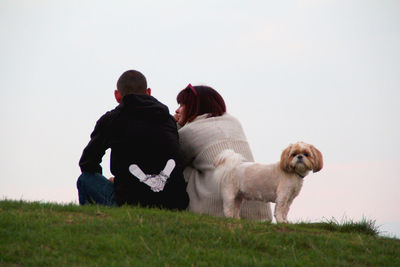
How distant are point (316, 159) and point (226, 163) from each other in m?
1.34

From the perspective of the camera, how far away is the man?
812 centimetres

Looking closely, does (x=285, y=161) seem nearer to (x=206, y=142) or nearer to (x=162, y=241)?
(x=206, y=142)

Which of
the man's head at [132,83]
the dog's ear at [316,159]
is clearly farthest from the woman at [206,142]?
the dog's ear at [316,159]

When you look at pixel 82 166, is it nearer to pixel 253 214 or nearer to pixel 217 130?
pixel 217 130

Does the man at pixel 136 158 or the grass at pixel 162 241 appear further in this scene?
the man at pixel 136 158

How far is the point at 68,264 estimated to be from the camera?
5484mm

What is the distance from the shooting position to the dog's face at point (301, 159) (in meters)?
8.15

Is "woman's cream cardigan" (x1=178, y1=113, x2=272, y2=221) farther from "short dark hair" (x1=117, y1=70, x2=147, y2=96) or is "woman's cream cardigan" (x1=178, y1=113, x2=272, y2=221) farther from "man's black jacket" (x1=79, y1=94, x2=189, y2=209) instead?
"short dark hair" (x1=117, y1=70, x2=147, y2=96)

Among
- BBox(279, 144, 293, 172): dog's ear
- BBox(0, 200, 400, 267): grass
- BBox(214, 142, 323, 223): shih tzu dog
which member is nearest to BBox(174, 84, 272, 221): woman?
BBox(214, 142, 323, 223): shih tzu dog

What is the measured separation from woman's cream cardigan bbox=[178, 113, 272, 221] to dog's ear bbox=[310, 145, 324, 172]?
1.33 m

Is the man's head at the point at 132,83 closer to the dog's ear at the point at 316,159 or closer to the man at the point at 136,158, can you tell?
the man at the point at 136,158

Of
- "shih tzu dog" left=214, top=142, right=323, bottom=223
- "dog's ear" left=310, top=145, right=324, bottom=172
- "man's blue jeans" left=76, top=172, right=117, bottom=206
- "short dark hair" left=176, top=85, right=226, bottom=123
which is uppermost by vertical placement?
"short dark hair" left=176, top=85, right=226, bottom=123

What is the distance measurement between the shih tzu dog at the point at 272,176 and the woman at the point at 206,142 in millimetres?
330

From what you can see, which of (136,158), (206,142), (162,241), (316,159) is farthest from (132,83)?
(162,241)
